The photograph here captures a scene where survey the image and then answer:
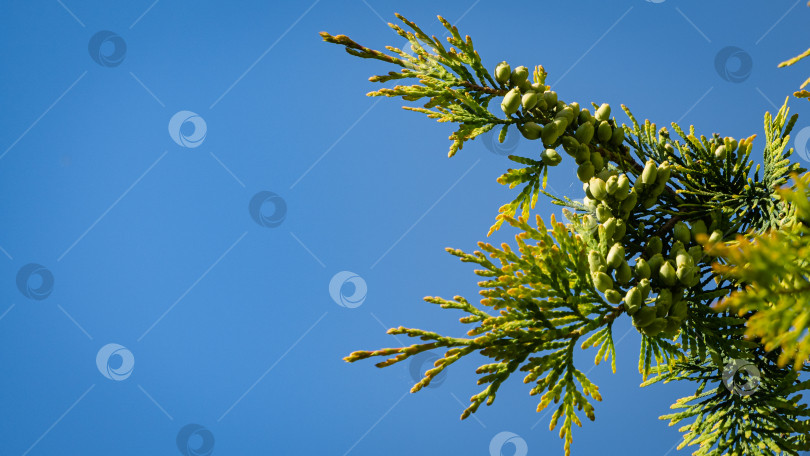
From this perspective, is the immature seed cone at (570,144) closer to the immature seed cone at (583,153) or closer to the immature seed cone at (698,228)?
the immature seed cone at (583,153)

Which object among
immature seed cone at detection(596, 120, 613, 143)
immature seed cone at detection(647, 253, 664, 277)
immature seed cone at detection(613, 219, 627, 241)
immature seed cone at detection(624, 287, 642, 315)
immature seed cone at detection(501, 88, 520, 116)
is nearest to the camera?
immature seed cone at detection(624, 287, 642, 315)

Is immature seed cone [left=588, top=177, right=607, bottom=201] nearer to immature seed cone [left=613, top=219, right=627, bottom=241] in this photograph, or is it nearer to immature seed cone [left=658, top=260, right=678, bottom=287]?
immature seed cone [left=613, top=219, right=627, bottom=241]

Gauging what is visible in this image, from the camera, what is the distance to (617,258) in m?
2.22

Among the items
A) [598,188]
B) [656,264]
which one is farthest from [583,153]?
[656,264]

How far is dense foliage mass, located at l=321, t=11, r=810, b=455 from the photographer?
2266mm

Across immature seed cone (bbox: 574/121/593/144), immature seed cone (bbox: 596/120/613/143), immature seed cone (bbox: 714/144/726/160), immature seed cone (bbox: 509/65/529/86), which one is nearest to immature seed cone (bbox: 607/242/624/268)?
immature seed cone (bbox: 574/121/593/144)

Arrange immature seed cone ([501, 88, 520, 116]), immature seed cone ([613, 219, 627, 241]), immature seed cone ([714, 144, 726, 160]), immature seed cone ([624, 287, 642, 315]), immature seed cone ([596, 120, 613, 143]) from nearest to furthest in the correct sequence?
immature seed cone ([624, 287, 642, 315]), immature seed cone ([613, 219, 627, 241]), immature seed cone ([501, 88, 520, 116]), immature seed cone ([596, 120, 613, 143]), immature seed cone ([714, 144, 726, 160])

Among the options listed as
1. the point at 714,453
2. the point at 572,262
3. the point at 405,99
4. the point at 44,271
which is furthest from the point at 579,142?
the point at 44,271

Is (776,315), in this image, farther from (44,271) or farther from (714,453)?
(44,271)

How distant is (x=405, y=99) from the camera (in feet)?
9.73

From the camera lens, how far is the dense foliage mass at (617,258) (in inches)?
89.2

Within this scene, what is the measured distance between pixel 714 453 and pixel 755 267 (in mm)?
2197

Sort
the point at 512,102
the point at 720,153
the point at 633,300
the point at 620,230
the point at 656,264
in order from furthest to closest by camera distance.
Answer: the point at 720,153 < the point at 512,102 < the point at 620,230 < the point at 656,264 < the point at 633,300

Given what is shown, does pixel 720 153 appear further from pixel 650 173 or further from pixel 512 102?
pixel 512 102
